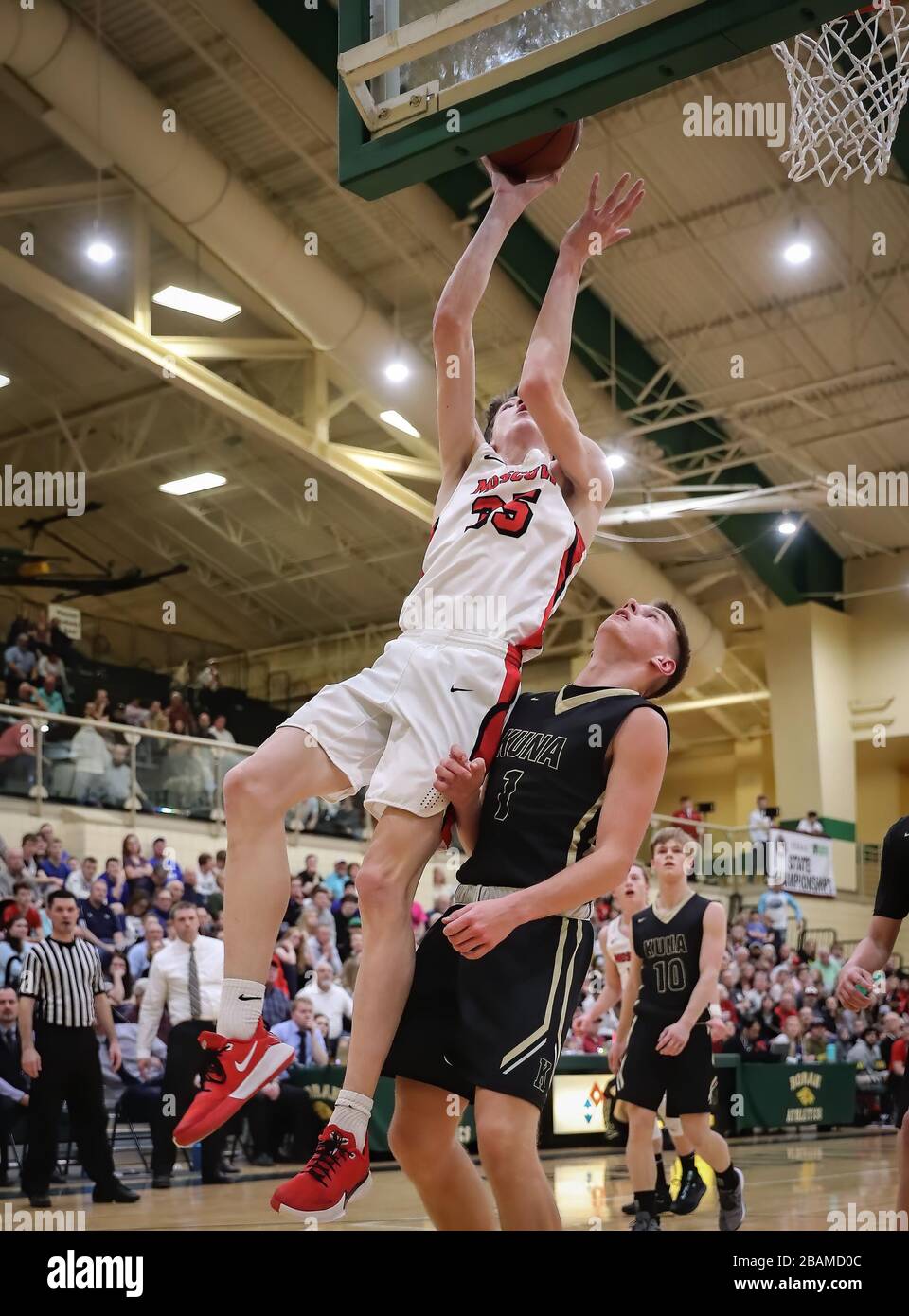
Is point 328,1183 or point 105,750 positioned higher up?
point 105,750

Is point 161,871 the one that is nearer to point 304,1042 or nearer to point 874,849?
point 304,1042

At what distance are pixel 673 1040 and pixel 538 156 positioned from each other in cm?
474

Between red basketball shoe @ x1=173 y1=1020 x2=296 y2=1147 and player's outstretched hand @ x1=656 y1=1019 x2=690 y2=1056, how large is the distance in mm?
4219

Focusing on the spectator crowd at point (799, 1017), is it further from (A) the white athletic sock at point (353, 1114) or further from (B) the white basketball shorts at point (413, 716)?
(A) the white athletic sock at point (353, 1114)

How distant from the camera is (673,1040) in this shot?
291 inches

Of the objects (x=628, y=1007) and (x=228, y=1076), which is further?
(x=628, y=1007)

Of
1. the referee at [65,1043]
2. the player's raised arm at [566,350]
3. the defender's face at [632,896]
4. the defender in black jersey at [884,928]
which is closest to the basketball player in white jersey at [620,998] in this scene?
the defender's face at [632,896]

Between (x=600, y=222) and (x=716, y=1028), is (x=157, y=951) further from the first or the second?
(x=600, y=222)

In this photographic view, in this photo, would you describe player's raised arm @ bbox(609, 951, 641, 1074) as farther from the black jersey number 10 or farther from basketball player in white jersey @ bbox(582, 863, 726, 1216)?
the black jersey number 10

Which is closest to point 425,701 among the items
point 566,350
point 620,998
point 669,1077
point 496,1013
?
point 496,1013

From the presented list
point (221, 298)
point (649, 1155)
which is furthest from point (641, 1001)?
point (221, 298)

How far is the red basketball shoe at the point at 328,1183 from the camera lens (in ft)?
10.5

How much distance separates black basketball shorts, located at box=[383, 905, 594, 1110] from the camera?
3.41 meters
